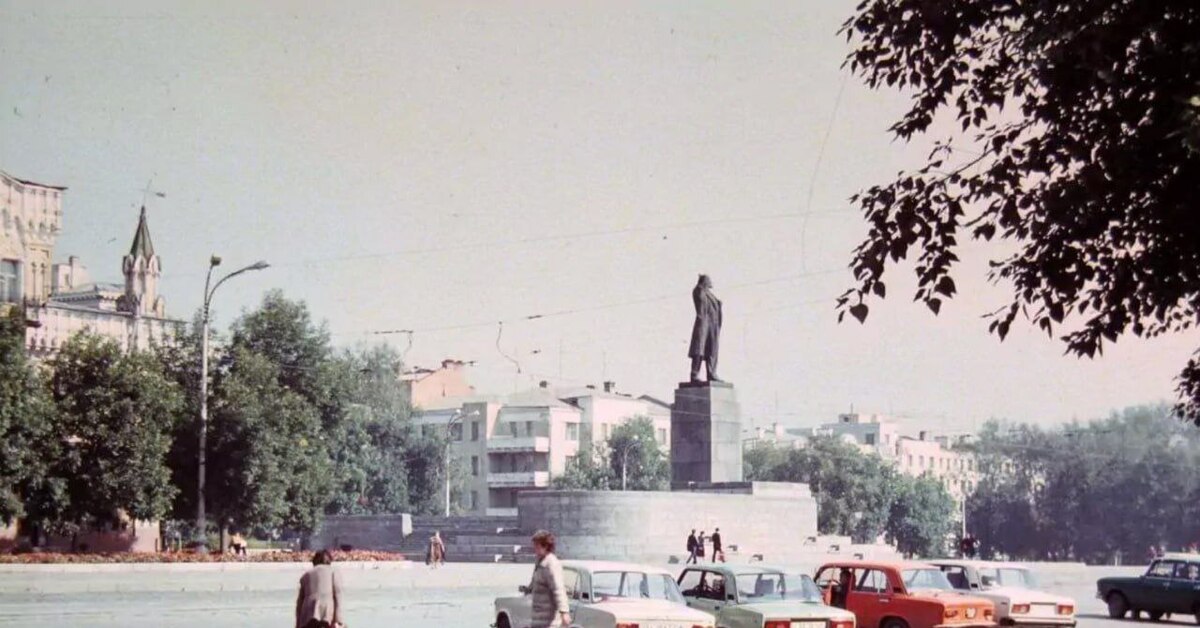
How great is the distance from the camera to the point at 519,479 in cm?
10538

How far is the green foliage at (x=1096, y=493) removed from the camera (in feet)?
310

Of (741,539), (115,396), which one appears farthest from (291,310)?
(741,539)

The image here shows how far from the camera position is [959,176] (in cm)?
1322

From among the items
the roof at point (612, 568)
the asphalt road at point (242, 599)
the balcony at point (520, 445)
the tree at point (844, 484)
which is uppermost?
the balcony at point (520, 445)

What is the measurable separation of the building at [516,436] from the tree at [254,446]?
50862mm

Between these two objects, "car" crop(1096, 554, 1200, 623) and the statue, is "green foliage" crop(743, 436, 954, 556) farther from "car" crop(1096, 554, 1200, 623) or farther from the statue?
"car" crop(1096, 554, 1200, 623)

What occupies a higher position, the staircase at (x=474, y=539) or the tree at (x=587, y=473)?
the tree at (x=587, y=473)

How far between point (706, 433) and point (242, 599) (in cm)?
2161

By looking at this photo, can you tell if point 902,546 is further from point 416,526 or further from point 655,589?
point 655,589

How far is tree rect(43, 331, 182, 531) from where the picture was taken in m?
46.0

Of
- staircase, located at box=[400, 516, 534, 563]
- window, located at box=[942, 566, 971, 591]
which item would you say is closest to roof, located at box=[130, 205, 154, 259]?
staircase, located at box=[400, 516, 534, 563]

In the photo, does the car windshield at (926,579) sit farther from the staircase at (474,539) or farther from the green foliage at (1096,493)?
the green foliage at (1096,493)

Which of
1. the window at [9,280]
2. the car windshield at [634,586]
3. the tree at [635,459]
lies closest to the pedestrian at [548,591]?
the car windshield at [634,586]

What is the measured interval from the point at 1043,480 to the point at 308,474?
6875cm
